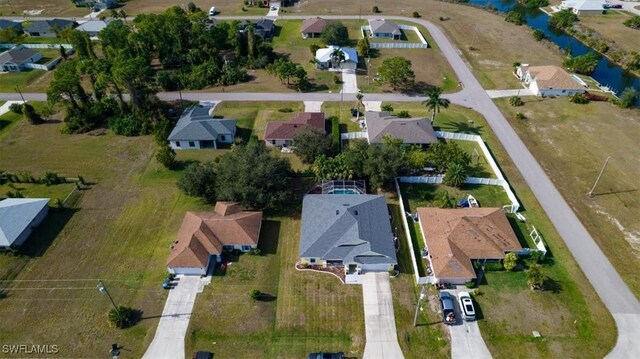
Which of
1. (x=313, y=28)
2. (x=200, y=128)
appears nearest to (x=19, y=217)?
(x=200, y=128)

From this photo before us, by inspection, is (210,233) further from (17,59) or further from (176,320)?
(17,59)

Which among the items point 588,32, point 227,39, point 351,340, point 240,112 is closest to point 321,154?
point 240,112

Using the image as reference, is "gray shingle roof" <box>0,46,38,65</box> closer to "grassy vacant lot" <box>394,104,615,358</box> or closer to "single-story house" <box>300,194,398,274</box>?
"single-story house" <box>300,194,398,274</box>

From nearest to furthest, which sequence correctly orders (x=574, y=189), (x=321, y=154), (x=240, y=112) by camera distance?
(x=574, y=189) → (x=321, y=154) → (x=240, y=112)

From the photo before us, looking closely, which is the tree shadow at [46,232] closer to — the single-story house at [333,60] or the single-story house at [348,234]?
the single-story house at [348,234]

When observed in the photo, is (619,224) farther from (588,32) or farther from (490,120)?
(588,32)

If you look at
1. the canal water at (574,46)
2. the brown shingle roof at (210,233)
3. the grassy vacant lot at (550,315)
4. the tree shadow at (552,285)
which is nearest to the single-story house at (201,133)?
the brown shingle roof at (210,233)

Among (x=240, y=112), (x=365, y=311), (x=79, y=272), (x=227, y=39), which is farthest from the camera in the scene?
(x=227, y=39)
